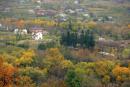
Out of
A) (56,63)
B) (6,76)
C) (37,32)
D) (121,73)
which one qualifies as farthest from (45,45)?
(6,76)

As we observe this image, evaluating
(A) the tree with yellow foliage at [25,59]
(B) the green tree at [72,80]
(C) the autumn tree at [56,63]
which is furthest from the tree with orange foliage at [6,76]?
(A) the tree with yellow foliage at [25,59]

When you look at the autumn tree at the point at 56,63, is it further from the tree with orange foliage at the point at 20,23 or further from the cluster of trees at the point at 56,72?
the tree with orange foliage at the point at 20,23

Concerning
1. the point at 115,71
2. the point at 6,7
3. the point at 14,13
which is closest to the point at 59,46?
the point at 115,71

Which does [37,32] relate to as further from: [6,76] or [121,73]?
[6,76]

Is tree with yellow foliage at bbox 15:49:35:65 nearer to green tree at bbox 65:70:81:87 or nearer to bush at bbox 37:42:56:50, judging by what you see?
bush at bbox 37:42:56:50

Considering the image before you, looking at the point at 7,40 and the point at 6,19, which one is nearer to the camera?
the point at 7,40

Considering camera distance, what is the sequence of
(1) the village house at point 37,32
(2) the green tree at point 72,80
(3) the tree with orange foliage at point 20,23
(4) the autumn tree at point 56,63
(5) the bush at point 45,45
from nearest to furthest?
1. (2) the green tree at point 72,80
2. (4) the autumn tree at point 56,63
3. (5) the bush at point 45,45
4. (1) the village house at point 37,32
5. (3) the tree with orange foliage at point 20,23

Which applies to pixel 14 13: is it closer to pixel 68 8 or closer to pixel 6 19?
pixel 6 19

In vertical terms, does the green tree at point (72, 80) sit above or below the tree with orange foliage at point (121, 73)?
above
